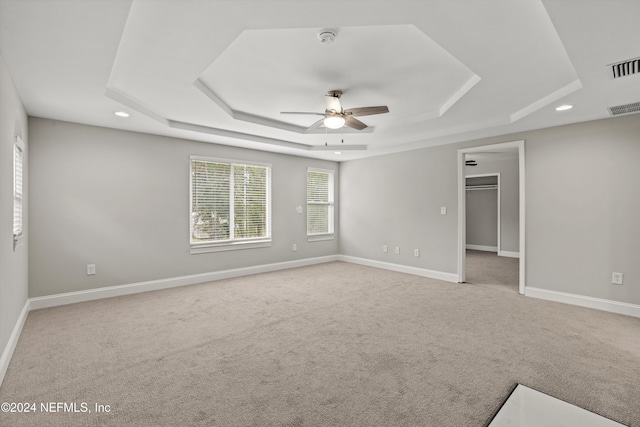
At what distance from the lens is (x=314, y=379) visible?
2264 mm

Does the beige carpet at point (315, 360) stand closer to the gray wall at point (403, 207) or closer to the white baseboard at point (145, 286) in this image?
the white baseboard at point (145, 286)

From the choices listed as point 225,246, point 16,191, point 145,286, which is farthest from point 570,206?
point 16,191

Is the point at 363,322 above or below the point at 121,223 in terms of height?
below

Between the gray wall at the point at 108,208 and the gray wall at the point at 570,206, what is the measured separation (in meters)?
3.67

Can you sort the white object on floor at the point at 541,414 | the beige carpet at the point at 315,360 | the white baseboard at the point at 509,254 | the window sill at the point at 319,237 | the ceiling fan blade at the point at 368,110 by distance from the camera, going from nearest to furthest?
1. the white object on floor at the point at 541,414
2. the beige carpet at the point at 315,360
3. the ceiling fan blade at the point at 368,110
4. the window sill at the point at 319,237
5. the white baseboard at the point at 509,254

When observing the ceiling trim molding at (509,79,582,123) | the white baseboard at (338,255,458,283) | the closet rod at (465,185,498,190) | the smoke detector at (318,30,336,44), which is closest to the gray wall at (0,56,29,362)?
the smoke detector at (318,30,336,44)

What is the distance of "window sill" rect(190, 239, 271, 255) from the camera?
516 cm

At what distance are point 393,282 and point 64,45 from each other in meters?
4.92

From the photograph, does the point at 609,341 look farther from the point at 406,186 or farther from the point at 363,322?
the point at 406,186

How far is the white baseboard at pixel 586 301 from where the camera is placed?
3.68 metres

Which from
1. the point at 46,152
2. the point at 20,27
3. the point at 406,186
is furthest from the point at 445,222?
the point at 46,152

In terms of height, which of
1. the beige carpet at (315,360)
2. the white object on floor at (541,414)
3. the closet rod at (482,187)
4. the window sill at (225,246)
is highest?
the closet rod at (482,187)

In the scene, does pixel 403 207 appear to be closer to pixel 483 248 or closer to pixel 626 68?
pixel 626 68

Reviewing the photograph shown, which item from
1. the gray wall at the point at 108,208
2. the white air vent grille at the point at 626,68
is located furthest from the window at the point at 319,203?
the white air vent grille at the point at 626,68
